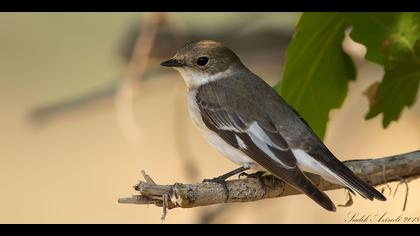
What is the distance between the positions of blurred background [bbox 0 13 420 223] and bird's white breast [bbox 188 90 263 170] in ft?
1.59

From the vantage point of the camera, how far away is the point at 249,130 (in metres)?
3.23

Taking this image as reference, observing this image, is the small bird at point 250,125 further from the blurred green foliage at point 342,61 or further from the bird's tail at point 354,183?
A: the blurred green foliage at point 342,61

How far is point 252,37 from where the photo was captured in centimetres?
514

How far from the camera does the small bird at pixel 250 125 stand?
9.79 ft

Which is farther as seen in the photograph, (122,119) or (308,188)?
(122,119)

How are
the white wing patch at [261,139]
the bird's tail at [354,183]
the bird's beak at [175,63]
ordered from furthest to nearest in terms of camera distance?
the bird's beak at [175,63] < the white wing patch at [261,139] < the bird's tail at [354,183]

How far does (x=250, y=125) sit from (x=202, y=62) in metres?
0.53

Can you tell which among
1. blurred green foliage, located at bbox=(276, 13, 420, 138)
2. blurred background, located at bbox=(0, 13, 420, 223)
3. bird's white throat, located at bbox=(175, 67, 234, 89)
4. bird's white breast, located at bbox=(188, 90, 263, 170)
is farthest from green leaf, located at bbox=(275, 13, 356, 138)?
blurred background, located at bbox=(0, 13, 420, 223)

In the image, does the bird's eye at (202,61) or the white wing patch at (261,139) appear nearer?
the white wing patch at (261,139)

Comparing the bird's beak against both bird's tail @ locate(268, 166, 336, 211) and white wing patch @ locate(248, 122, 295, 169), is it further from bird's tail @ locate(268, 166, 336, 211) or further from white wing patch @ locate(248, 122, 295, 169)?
bird's tail @ locate(268, 166, 336, 211)

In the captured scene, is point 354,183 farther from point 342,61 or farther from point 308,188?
point 342,61

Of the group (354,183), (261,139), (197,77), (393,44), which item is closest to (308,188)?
(354,183)

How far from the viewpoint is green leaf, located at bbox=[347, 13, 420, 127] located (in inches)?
116

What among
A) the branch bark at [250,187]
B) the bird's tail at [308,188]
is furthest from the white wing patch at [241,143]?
the bird's tail at [308,188]
